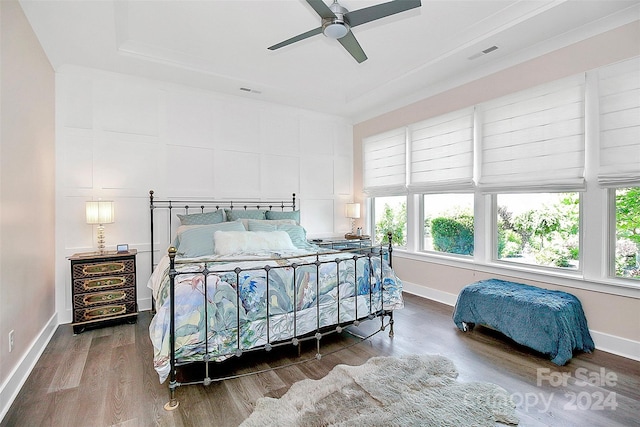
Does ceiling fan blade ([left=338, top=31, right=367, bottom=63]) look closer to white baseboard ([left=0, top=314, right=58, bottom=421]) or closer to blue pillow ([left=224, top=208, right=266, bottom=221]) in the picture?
blue pillow ([left=224, top=208, right=266, bottom=221])

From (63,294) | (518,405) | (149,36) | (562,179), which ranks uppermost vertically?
(149,36)

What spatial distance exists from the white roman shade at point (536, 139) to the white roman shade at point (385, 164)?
1.26 metres

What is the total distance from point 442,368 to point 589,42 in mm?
3208

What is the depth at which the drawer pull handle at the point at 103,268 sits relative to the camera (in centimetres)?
322

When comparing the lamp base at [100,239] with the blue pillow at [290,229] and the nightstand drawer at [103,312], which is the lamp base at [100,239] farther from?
the blue pillow at [290,229]

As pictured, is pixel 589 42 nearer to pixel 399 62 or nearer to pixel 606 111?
pixel 606 111

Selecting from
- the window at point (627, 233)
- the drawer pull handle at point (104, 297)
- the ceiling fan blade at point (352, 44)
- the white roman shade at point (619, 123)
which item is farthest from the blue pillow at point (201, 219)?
the window at point (627, 233)

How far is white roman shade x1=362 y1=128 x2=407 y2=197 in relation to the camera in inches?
187

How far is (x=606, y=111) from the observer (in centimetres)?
273

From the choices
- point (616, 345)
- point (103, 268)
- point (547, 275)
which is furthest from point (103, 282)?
point (616, 345)

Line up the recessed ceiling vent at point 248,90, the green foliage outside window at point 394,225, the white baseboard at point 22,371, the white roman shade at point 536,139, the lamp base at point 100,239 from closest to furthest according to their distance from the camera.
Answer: the white baseboard at point 22,371 → the white roman shade at point 536,139 → the lamp base at point 100,239 → the recessed ceiling vent at point 248,90 → the green foliage outside window at point 394,225

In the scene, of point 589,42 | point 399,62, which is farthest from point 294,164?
point 589,42

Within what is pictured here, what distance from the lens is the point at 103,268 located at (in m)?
3.31

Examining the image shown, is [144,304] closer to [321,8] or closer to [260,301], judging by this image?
[260,301]
